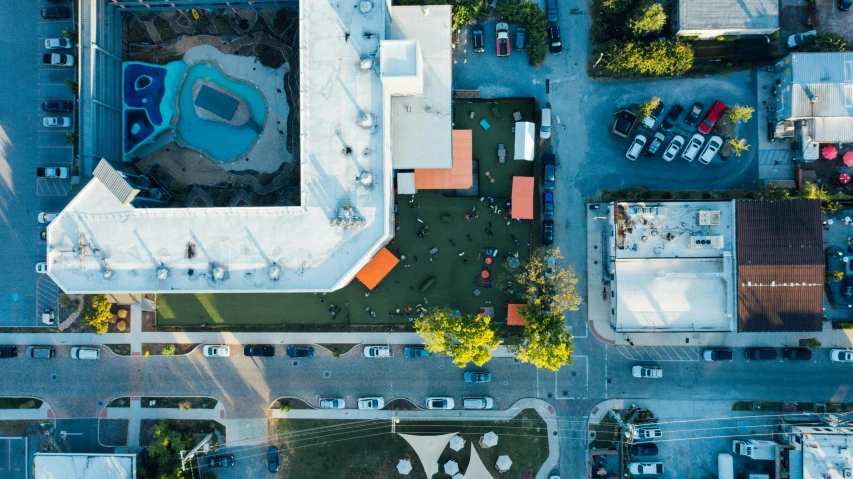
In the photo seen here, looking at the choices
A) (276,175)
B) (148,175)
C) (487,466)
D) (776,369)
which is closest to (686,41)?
(776,369)

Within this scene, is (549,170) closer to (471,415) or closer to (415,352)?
(415,352)

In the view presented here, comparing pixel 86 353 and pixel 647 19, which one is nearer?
pixel 647 19

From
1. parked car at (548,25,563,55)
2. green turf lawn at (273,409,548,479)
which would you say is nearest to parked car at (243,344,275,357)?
green turf lawn at (273,409,548,479)

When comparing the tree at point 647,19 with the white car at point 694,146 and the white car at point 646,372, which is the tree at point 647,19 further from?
the white car at point 646,372

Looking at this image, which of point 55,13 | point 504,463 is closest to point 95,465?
point 504,463

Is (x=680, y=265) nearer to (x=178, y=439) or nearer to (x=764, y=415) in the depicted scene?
(x=764, y=415)
